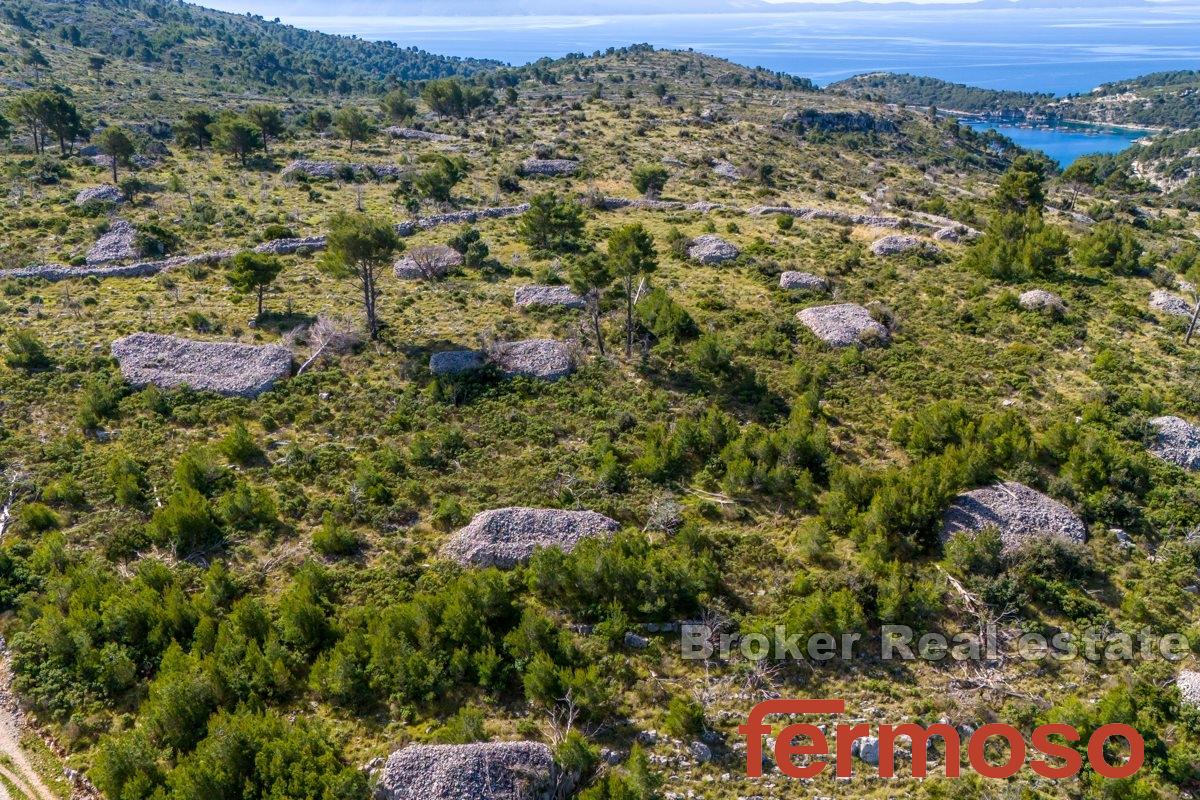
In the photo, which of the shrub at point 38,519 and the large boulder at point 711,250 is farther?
the large boulder at point 711,250

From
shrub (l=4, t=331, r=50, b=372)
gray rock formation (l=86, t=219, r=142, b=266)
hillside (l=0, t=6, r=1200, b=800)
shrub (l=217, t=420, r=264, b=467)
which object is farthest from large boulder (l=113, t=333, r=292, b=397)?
gray rock formation (l=86, t=219, r=142, b=266)

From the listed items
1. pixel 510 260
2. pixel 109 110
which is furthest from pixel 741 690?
pixel 109 110

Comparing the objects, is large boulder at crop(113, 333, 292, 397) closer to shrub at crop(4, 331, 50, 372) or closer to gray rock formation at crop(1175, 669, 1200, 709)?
shrub at crop(4, 331, 50, 372)

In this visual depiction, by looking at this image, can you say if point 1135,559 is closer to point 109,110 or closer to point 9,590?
point 9,590

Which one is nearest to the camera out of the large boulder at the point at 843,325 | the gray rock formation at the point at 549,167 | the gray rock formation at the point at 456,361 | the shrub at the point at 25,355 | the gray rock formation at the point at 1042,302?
the shrub at the point at 25,355

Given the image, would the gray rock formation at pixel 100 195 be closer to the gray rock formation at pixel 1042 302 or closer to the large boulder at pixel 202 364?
the large boulder at pixel 202 364

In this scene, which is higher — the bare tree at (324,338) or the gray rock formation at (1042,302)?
the gray rock formation at (1042,302)

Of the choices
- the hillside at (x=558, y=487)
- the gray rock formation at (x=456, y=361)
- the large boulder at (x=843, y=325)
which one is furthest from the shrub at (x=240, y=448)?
the large boulder at (x=843, y=325)
